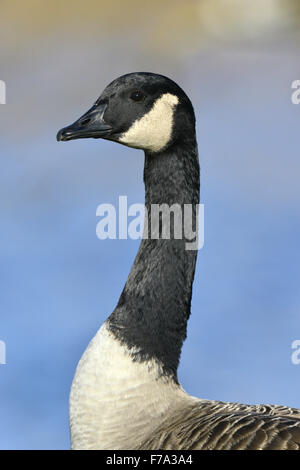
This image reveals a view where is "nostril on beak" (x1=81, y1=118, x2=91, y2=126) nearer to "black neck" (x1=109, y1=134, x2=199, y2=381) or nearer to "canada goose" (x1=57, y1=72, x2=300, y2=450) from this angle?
"canada goose" (x1=57, y1=72, x2=300, y2=450)

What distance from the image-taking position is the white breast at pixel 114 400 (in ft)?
7.23

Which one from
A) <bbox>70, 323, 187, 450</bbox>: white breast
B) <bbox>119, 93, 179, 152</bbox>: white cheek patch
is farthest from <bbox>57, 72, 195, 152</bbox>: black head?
<bbox>70, 323, 187, 450</bbox>: white breast

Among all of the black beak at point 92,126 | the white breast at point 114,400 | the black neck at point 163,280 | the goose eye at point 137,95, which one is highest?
the goose eye at point 137,95

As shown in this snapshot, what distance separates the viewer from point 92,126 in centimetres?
239

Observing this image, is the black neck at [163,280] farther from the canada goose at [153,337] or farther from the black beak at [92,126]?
the black beak at [92,126]

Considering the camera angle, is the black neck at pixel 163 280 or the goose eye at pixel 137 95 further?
the goose eye at pixel 137 95

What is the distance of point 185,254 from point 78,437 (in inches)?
27.8

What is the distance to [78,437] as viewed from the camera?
2.25m

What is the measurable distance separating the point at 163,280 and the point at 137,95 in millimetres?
641

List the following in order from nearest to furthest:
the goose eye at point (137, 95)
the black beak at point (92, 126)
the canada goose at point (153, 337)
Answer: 1. the canada goose at point (153, 337)
2. the black beak at point (92, 126)
3. the goose eye at point (137, 95)

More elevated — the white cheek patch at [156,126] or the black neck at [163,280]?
the white cheek patch at [156,126]

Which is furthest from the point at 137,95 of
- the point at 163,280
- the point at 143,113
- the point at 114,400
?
the point at 114,400

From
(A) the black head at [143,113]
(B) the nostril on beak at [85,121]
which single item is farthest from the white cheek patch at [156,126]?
(B) the nostril on beak at [85,121]

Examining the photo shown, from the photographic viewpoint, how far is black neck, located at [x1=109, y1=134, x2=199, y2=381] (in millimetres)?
2322
